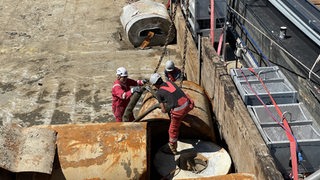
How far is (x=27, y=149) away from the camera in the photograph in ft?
20.4

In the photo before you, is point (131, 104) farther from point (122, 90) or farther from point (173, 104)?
point (173, 104)

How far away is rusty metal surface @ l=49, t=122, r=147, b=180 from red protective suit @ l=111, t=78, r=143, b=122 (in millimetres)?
1494

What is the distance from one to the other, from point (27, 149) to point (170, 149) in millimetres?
2464

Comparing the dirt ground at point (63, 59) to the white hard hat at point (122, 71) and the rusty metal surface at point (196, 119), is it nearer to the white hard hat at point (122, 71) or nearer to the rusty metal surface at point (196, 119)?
the white hard hat at point (122, 71)

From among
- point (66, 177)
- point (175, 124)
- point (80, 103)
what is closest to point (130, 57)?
point (80, 103)

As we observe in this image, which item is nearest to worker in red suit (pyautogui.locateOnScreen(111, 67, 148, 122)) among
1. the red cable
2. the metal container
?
the metal container

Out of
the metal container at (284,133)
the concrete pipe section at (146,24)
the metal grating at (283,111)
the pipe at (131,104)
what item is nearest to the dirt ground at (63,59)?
the concrete pipe section at (146,24)

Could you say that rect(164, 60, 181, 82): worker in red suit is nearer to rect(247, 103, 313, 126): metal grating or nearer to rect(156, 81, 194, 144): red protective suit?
rect(156, 81, 194, 144): red protective suit

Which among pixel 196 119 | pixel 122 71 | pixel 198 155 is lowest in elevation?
pixel 198 155

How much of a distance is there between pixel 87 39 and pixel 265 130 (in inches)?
339

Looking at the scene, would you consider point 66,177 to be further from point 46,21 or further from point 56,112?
point 46,21

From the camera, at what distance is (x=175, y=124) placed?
7.09 m

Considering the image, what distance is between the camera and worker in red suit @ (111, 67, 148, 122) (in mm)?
7973

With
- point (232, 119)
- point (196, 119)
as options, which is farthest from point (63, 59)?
point (232, 119)
